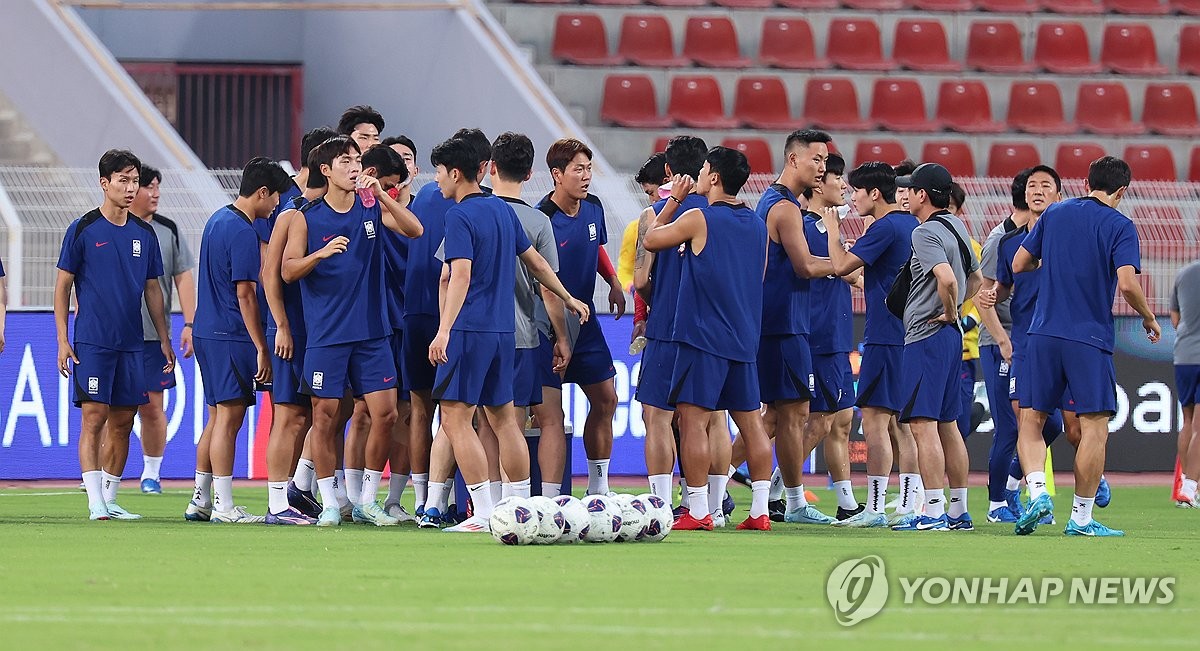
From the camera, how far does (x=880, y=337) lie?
10.9 m

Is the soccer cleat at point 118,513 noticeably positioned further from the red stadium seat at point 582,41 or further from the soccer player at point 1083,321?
the red stadium seat at point 582,41

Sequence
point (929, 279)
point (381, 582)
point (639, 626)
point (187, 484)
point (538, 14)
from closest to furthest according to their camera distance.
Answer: point (639, 626), point (381, 582), point (929, 279), point (187, 484), point (538, 14)

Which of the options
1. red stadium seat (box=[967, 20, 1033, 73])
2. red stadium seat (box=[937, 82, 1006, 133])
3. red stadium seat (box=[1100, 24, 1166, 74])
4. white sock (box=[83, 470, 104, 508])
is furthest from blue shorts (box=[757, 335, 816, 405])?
red stadium seat (box=[1100, 24, 1166, 74])

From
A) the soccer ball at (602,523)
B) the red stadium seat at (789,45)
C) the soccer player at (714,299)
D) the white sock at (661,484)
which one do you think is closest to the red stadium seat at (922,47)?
the red stadium seat at (789,45)

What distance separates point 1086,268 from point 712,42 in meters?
13.0

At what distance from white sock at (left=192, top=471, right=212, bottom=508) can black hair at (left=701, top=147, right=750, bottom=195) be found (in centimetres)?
347

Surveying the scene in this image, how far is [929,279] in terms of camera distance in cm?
1040

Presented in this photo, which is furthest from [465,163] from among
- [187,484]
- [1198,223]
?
[1198,223]

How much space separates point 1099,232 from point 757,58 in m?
13.1

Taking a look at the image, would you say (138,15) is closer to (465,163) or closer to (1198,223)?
(1198,223)

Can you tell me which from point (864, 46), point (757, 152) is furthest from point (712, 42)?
point (757, 152)

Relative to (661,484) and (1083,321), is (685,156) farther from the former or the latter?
(1083,321)

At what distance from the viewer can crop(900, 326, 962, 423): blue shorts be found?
1043cm

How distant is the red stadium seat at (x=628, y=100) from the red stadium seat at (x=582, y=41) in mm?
451
